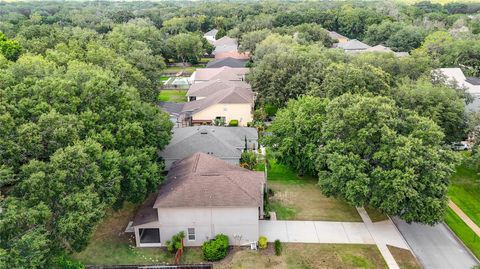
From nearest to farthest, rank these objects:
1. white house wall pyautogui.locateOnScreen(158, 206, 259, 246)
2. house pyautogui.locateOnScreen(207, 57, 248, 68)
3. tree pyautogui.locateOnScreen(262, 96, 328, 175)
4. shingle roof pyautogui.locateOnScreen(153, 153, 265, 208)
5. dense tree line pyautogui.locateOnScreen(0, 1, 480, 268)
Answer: dense tree line pyautogui.locateOnScreen(0, 1, 480, 268) < shingle roof pyautogui.locateOnScreen(153, 153, 265, 208) < white house wall pyautogui.locateOnScreen(158, 206, 259, 246) < tree pyautogui.locateOnScreen(262, 96, 328, 175) < house pyautogui.locateOnScreen(207, 57, 248, 68)

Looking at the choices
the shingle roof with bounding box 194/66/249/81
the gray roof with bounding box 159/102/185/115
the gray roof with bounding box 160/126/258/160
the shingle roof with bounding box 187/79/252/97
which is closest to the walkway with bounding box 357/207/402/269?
the gray roof with bounding box 160/126/258/160

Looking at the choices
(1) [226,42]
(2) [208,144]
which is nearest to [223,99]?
(2) [208,144]

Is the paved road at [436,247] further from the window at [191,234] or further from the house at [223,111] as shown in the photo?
the house at [223,111]

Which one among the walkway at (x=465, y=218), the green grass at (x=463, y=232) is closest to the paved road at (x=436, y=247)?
the green grass at (x=463, y=232)

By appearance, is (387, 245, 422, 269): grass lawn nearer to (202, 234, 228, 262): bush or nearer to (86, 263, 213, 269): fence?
(202, 234, 228, 262): bush

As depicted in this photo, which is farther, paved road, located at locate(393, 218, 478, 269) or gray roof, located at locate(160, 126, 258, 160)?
gray roof, located at locate(160, 126, 258, 160)

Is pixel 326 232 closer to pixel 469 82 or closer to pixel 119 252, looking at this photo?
pixel 119 252
